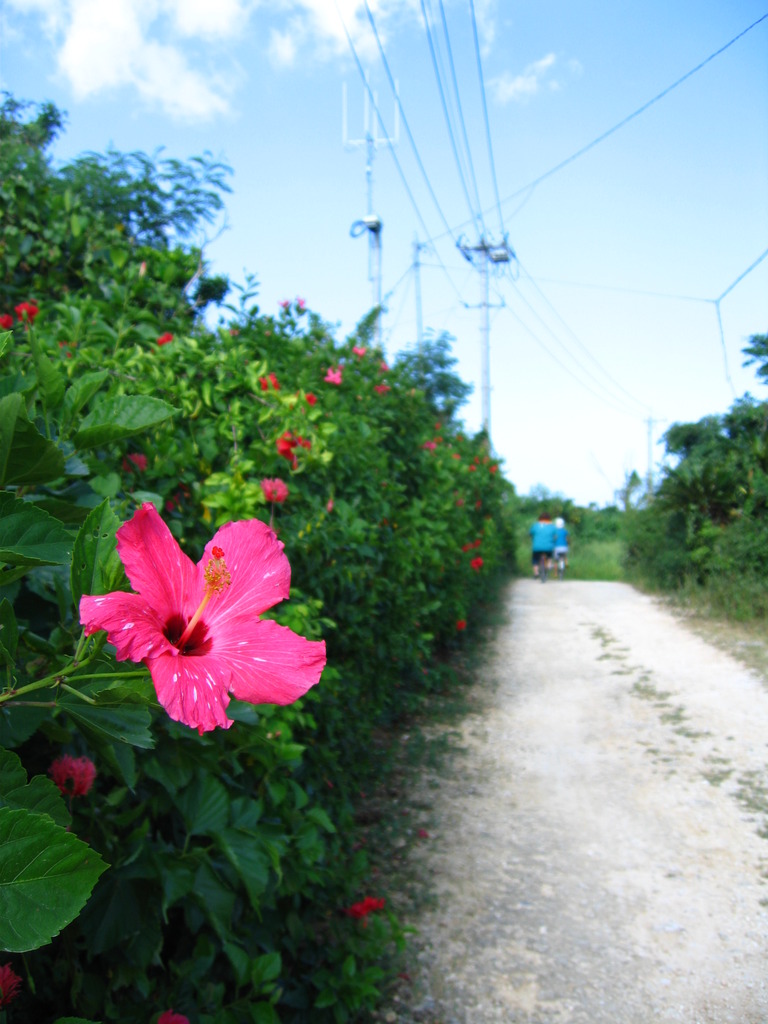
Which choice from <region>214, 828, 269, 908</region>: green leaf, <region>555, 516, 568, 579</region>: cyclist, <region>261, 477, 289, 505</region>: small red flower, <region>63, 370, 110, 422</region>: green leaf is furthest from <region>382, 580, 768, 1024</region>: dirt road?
<region>555, 516, 568, 579</region>: cyclist

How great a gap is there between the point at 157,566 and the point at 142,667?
13 cm

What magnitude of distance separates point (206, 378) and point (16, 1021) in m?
1.80

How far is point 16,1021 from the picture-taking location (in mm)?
1312

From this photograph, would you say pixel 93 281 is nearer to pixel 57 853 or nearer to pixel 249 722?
pixel 249 722

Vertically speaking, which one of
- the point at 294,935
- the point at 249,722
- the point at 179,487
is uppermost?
the point at 179,487

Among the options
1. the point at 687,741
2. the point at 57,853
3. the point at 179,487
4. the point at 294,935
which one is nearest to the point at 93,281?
the point at 179,487

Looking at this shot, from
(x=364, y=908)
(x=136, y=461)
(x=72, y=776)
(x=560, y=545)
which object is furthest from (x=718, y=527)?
(x=72, y=776)

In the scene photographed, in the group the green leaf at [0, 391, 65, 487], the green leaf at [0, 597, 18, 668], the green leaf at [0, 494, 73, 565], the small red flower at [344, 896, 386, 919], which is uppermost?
the green leaf at [0, 391, 65, 487]

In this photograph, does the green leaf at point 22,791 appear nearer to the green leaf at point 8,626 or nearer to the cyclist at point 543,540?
the green leaf at point 8,626

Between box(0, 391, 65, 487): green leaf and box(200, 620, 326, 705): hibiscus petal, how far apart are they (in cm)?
25

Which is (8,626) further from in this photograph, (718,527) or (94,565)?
(718,527)

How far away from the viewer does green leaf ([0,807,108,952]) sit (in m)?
0.52

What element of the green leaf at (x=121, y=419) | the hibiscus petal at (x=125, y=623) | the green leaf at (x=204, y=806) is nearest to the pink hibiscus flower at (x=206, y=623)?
the hibiscus petal at (x=125, y=623)

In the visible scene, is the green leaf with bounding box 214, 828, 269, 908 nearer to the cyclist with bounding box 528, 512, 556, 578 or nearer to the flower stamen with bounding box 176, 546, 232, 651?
the flower stamen with bounding box 176, 546, 232, 651
